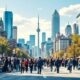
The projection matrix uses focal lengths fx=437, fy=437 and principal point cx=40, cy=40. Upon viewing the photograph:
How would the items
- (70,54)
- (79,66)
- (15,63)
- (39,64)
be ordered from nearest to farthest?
(39,64) → (15,63) → (79,66) → (70,54)

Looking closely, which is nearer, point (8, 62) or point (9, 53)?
point (8, 62)

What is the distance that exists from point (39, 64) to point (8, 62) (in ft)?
19.3

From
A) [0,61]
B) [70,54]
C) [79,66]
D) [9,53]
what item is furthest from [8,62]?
[9,53]

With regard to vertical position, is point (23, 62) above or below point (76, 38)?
below

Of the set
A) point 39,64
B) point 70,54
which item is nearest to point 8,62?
point 39,64

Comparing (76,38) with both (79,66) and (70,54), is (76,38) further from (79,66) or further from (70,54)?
(79,66)

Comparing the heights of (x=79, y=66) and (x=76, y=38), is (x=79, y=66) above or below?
below

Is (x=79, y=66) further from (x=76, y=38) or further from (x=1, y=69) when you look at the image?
(x=76, y=38)

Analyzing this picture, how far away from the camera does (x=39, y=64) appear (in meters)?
51.7

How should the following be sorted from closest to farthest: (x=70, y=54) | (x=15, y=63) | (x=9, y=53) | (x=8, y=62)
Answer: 1. (x=8, y=62)
2. (x=15, y=63)
3. (x=70, y=54)
4. (x=9, y=53)

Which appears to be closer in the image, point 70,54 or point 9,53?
point 70,54

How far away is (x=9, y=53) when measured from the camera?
164m

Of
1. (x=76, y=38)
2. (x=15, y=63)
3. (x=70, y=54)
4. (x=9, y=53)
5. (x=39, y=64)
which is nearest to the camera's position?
(x=39, y=64)

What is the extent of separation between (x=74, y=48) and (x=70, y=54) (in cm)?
929
